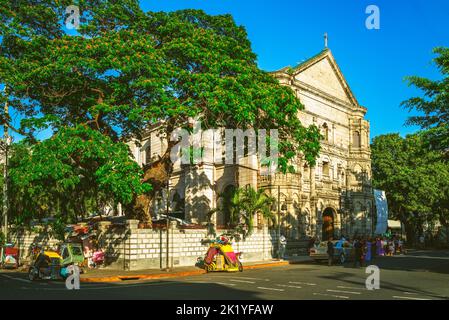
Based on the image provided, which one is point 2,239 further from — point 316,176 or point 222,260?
point 316,176

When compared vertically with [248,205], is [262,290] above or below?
below

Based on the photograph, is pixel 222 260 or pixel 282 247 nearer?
pixel 222 260

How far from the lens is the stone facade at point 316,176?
117ft

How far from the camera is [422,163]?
167 ft

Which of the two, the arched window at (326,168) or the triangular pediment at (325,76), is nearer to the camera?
the triangular pediment at (325,76)

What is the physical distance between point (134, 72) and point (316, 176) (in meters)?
22.8

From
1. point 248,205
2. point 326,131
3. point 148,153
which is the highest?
point 326,131

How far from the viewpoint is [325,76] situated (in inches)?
1715

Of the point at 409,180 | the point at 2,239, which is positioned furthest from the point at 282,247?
the point at 409,180

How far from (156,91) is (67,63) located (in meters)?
3.95

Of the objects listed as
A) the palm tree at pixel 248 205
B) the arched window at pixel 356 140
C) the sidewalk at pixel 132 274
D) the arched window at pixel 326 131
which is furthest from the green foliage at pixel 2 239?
the arched window at pixel 356 140

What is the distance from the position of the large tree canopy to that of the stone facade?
953 cm

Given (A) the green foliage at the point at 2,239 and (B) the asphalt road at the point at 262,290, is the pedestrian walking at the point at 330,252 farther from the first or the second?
(A) the green foliage at the point at 2,239
